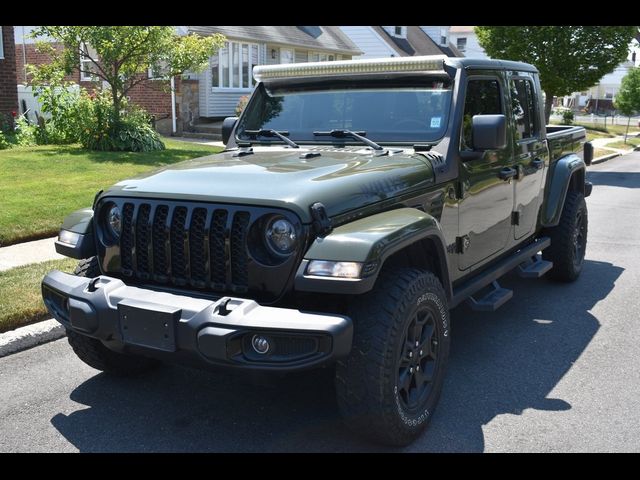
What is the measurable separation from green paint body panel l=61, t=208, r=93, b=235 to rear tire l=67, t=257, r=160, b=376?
18cm

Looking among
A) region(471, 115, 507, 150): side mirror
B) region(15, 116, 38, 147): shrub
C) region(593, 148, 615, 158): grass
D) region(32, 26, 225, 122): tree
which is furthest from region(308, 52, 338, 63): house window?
region(471, 115, 507, 150): side mirror

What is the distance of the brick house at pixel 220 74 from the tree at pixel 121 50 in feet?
16.5

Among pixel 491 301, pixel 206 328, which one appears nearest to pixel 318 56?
pixel 491 301

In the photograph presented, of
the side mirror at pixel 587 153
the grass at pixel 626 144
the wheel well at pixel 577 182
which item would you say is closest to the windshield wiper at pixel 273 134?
the wheel well at pixel 577 182

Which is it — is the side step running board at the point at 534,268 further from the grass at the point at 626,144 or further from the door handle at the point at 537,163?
the grass at the point at 626,144

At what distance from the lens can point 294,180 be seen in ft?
11.6

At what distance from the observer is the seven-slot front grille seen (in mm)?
3344

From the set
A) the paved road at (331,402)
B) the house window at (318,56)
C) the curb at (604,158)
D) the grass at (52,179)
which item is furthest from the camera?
the house window at (318,56)

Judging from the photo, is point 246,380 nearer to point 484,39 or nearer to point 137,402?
point 137,402

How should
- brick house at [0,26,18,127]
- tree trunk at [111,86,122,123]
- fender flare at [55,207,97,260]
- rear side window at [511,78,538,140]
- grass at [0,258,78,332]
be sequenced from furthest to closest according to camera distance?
brick house at [0,26,18,127]
tree trunk at [111,86,122,123]
rear side window at [511,78,538,140]
grass at [0,258,78,332]
fender flare at [55,207,97,260]

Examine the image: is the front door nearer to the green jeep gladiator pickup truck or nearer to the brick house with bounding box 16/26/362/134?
the green jeep gladiator pickup truck

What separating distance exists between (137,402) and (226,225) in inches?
54.1

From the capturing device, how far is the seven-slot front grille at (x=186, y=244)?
11.0 feet

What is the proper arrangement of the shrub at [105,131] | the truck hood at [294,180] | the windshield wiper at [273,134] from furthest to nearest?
the shrub at [105,131]
the windshield wiper at [273,134]
the truck hood at [294,180]
